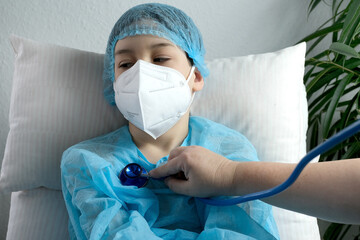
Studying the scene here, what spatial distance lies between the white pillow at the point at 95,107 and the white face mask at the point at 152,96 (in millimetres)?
217

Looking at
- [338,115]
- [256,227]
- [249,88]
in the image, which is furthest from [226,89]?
[338,115]

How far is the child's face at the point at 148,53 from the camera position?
1.02 metres

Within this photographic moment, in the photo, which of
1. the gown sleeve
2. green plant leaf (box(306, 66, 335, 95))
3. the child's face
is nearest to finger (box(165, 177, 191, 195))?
the gown sleeve

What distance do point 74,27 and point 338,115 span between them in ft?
3.94

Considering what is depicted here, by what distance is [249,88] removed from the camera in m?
1.25

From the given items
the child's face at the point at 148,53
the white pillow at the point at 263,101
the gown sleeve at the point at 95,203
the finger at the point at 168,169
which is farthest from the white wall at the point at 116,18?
the finger at the point at 168,169

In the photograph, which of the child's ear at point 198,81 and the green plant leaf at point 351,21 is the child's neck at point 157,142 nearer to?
the child's ear at point 198,81

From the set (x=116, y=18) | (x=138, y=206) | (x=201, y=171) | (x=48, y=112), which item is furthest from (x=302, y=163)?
(x=116, y=18)

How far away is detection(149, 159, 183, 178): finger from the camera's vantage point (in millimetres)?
861

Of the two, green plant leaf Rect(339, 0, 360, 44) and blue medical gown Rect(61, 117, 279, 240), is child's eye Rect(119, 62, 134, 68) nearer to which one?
blue medical gown Rect(61, 117, 279, 240)

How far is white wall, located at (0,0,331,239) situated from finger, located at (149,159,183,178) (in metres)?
0.76

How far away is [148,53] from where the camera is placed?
1018mm

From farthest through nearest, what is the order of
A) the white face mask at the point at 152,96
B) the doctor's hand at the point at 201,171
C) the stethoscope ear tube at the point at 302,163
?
1. the white face mask at the point at 152,96
2. the doctor's hand at the point at 201,171
3. the stethoscope ear tube at the point at 302,163

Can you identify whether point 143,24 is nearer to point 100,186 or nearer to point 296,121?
point 100,186
